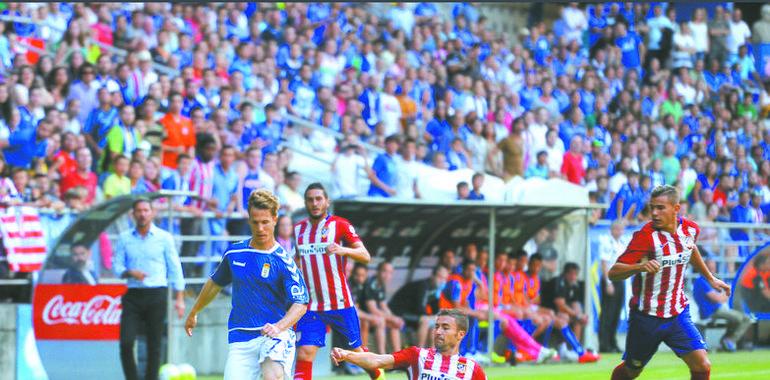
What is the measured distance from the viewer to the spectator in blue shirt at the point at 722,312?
67.1ft

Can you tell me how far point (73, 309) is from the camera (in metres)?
14.6

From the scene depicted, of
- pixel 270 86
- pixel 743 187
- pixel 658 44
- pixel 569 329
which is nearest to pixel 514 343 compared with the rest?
pixel 569 329

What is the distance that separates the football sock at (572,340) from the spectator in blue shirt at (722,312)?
2438 millimetres

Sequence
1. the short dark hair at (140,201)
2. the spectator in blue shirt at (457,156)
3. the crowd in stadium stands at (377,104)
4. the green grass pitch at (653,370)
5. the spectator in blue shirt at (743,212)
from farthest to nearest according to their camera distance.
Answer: the spectator in blue shirt at (743,212), the spectator in blue shirt at (457,156), the crowd in stadium stands at (377,104), the green grass pitch at (653,370), the short dark hair at (140,201)

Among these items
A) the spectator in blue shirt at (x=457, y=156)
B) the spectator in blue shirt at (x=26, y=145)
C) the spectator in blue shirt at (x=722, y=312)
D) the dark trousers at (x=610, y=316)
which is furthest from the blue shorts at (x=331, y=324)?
the spectator in blue shirt at (x=722, y=312)

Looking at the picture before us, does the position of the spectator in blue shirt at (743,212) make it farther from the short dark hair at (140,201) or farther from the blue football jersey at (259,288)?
the blue football jersey at (259,288)

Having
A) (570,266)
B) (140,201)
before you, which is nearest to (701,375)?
(140,201)

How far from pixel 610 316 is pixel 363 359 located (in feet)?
40.4

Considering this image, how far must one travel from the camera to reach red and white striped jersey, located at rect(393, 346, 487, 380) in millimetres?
8633

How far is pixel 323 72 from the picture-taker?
77.4 feet

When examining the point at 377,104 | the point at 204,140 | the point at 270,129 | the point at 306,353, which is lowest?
the point at 306,353

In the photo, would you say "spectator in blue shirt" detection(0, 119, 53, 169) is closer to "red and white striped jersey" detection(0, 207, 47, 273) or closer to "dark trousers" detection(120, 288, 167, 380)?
"red and white striped jersey" detection(0, 207, 47, 273)

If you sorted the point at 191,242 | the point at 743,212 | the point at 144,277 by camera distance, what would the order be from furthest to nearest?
the point at 743,212
the point at 191,242
the point at 144,277

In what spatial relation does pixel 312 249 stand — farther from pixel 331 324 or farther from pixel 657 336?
pixel 657 336
